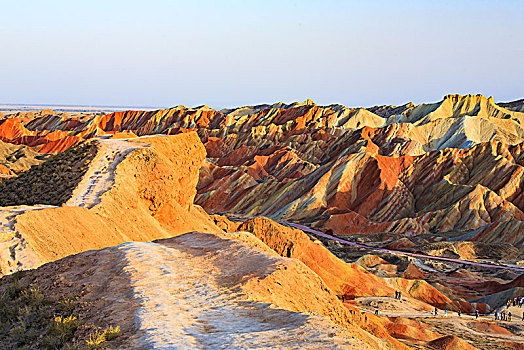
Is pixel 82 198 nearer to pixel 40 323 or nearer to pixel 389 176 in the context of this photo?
pixel 40 323

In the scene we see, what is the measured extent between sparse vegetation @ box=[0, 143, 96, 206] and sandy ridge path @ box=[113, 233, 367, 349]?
1007 centimetres

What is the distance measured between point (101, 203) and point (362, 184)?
52382 millimetres

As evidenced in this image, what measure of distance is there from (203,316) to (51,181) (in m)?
16.3

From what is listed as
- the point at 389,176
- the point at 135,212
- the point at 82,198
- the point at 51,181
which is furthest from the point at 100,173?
the point at 389,176

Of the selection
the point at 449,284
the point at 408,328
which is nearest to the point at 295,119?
the point at 449,284

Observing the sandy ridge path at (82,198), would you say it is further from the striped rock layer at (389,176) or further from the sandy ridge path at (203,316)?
the striped rock layer at (389,176)

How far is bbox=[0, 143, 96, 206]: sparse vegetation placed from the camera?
830 inches

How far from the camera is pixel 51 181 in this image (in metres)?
22.5

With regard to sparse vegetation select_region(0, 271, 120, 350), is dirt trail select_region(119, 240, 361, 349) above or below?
above

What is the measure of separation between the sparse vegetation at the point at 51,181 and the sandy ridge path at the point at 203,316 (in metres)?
10.1

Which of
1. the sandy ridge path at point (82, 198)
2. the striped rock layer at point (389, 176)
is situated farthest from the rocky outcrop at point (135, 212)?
the striped rock layer at point (389, 176)

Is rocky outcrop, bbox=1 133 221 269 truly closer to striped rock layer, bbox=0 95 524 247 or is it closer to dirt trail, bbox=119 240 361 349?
dirt trail, bbox=119 240 361 349

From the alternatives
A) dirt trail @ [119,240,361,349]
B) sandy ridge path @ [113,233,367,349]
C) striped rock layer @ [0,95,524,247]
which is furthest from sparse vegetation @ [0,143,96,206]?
striped rock layer @ [0,95,524,247]

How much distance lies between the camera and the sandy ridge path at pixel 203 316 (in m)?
7.38
